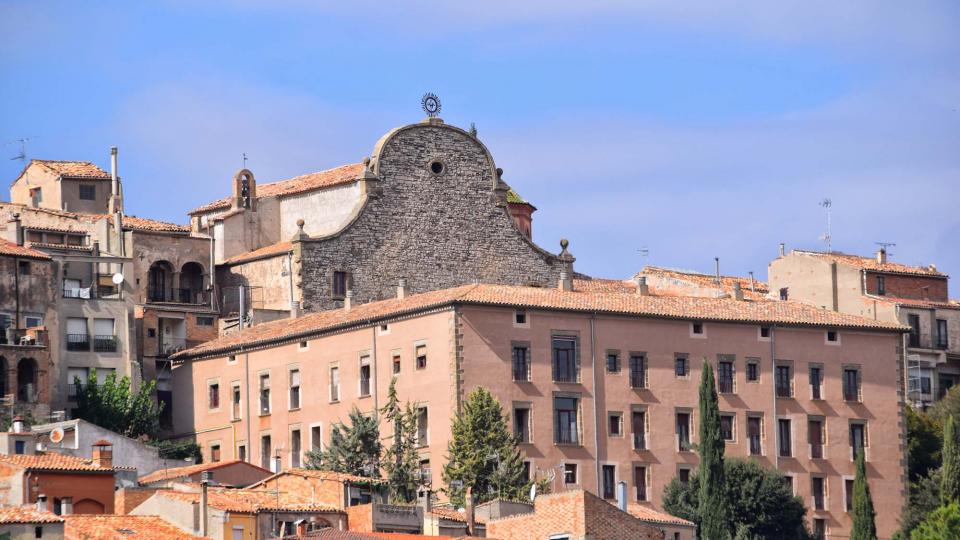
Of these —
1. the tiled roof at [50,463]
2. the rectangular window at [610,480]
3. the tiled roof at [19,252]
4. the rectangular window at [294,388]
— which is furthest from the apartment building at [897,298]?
the tiled roof at [50,463]

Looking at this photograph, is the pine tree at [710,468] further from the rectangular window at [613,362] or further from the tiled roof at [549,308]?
the tiled roof at [549,308]

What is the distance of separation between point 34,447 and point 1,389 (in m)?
13.2

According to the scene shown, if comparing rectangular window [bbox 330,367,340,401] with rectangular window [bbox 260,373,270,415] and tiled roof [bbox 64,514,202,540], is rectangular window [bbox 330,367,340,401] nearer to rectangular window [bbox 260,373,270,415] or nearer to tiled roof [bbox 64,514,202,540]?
rectangular window [bbox 260,373,270,415]

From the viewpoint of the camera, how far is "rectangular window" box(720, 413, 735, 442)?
98500 mm

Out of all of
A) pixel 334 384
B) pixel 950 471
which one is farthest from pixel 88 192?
pixel 950 471

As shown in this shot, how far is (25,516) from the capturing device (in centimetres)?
7081

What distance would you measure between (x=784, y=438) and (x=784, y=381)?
220 cm

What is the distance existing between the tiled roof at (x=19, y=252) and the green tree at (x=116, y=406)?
4842 millimetres

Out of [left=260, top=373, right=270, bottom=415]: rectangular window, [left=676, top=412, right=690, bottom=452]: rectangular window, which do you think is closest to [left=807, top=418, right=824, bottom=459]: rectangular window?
[left=676, top=412, right=690, bottom=452]: rectangular window

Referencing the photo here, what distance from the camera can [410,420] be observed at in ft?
303

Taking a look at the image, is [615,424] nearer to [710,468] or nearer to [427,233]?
[710,468]

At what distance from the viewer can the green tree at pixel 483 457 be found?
288 feet

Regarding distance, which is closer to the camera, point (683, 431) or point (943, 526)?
point (943, 526)

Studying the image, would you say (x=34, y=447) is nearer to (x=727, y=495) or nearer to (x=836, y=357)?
(x=727, y=495)
